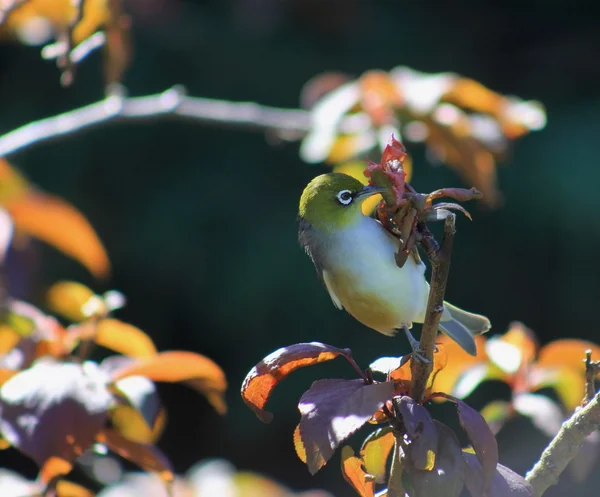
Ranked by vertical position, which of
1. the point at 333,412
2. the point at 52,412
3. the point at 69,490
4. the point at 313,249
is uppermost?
the point at 313,249

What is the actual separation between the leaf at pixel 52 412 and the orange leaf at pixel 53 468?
0.02 metres

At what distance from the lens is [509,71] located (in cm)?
509

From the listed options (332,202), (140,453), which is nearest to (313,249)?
(332,202)

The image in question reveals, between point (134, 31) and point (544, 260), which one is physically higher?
point (134, 31)

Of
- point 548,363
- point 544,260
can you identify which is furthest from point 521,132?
point 544,260

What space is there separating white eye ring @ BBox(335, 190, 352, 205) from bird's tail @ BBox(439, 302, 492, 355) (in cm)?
31

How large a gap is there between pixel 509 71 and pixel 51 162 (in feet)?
9.32

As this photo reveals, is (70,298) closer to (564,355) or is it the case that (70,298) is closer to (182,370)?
(182,370)

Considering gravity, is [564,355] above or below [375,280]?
below

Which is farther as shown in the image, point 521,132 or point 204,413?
point 204,413

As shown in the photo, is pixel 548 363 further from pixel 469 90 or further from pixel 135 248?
pixel 135 248

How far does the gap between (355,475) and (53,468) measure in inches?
19.0

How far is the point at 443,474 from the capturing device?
0.86 m

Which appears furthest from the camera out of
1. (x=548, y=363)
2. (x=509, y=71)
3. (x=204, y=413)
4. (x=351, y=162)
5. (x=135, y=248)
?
(x=509, y=71)
